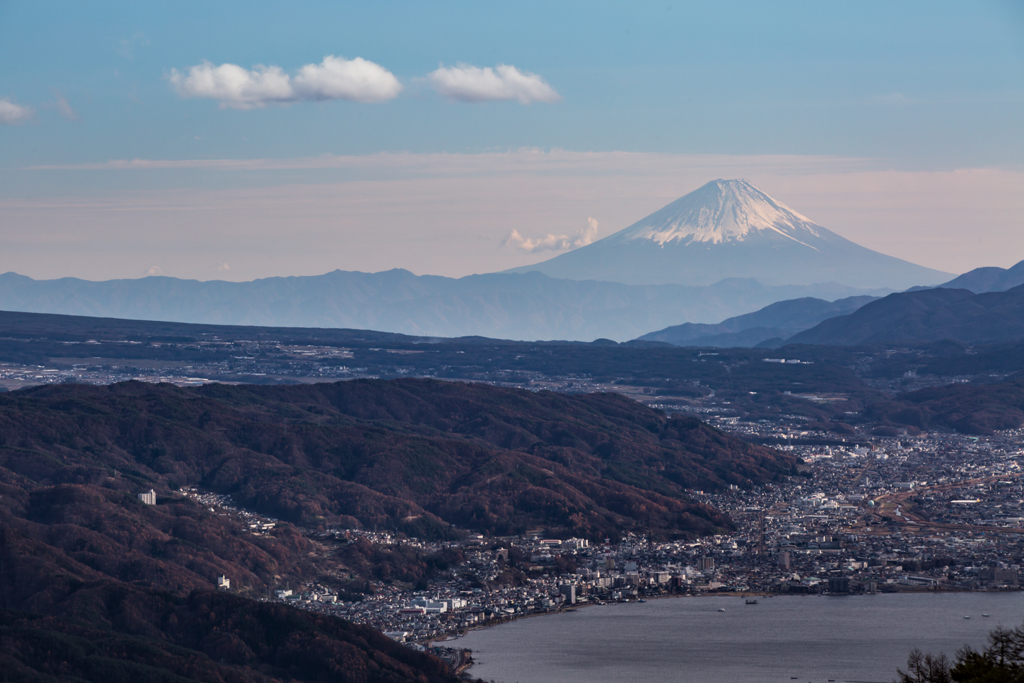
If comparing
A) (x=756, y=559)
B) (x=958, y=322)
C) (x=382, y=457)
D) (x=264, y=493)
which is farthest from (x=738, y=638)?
(x=958, y=322)

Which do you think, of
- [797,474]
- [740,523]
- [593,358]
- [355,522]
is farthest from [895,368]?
[355,522]

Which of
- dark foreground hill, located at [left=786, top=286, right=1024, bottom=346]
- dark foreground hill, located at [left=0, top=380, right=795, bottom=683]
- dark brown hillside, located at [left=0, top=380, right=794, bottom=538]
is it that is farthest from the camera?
dark foreground hill, located at [left=786, top=286, right=1024, bottom=346]

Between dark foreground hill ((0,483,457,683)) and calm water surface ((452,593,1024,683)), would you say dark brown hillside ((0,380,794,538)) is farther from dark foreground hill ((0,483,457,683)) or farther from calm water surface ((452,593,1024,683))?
calm water surface ((452,593,1024,683))

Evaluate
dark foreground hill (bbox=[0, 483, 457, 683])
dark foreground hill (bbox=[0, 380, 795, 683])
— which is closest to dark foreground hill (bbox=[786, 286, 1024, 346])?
dark foreground hill (bbox=[0, 380, 795, 683])

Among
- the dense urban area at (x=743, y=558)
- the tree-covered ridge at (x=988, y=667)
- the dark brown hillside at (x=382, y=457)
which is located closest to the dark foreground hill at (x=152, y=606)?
the dense urban area at (x=743, y=558)

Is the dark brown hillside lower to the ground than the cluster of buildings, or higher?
higher

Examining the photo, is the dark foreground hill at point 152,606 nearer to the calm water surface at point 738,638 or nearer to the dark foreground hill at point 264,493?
the dark foreground hill at point 264,493

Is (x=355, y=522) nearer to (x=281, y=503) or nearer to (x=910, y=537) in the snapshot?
(x=281, y=503)

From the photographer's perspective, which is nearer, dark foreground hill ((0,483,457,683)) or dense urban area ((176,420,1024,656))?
dark foreground hill ((0,483,457,683))

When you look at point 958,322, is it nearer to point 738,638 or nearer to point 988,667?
point 738,638
